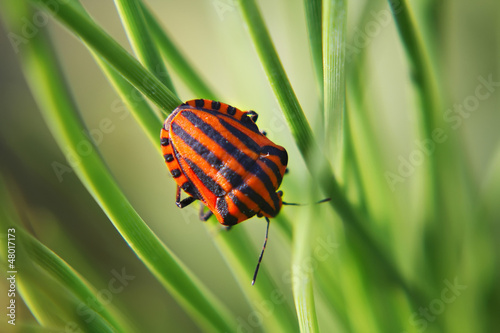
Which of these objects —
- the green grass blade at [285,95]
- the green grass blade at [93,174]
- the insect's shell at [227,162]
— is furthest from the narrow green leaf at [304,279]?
the insect's shell at [227,162]

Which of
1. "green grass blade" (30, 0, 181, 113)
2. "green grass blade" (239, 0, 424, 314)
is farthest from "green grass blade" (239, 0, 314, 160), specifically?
"green grass blade" (30, 0, 181, 113)

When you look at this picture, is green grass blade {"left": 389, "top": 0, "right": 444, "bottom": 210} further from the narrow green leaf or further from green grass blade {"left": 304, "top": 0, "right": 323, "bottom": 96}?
the narrow green leaf

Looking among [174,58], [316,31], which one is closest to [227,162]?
[174,58]

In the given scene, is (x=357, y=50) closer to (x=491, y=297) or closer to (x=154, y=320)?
(x=491, y=297)

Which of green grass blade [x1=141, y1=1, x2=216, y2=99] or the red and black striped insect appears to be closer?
green grass blade [x1=141, y1=1, x2=216, y2=99]

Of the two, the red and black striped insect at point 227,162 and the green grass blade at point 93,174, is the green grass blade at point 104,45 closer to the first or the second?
the green grass blade at point 93,174

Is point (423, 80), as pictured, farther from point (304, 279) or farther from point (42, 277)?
point (42, 277)

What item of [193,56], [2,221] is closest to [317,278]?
[2,221]
